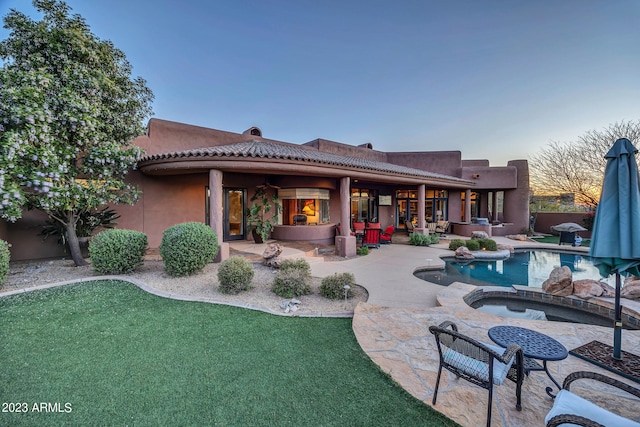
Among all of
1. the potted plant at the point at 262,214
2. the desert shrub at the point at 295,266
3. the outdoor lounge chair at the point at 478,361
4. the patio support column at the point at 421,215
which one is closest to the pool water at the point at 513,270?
the patio support column at the point at 421,215

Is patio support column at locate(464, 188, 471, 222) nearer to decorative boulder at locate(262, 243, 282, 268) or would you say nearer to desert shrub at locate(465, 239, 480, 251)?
desert shrub at locate(465, 239, 480, 251)

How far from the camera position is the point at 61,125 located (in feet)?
23.7

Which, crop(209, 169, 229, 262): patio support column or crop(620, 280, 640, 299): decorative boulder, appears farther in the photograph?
crop(209, 169, 229, 262): patio support column

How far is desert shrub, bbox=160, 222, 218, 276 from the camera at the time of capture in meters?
6.79

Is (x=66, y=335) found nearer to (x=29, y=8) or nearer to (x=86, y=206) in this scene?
(x=86, y=206)

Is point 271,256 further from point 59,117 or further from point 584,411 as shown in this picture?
point 584,411

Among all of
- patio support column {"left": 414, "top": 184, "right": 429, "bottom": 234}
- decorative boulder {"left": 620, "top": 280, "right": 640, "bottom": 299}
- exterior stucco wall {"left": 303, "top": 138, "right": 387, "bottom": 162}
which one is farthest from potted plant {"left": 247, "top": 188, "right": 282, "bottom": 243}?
decorative boulder {"left": 620, "top": 280, "right": 640, "bottom": 299}

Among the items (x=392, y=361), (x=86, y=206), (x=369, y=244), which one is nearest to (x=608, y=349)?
(x=392, y=361)

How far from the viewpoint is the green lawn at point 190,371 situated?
8.11 feet

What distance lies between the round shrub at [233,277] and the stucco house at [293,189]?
2.85 m

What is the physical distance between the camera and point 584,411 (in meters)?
1.96

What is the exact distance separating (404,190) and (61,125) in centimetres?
1830

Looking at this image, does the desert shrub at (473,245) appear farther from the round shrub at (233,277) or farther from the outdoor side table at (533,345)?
the round shrub at (233,277)

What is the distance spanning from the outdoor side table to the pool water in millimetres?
4871
